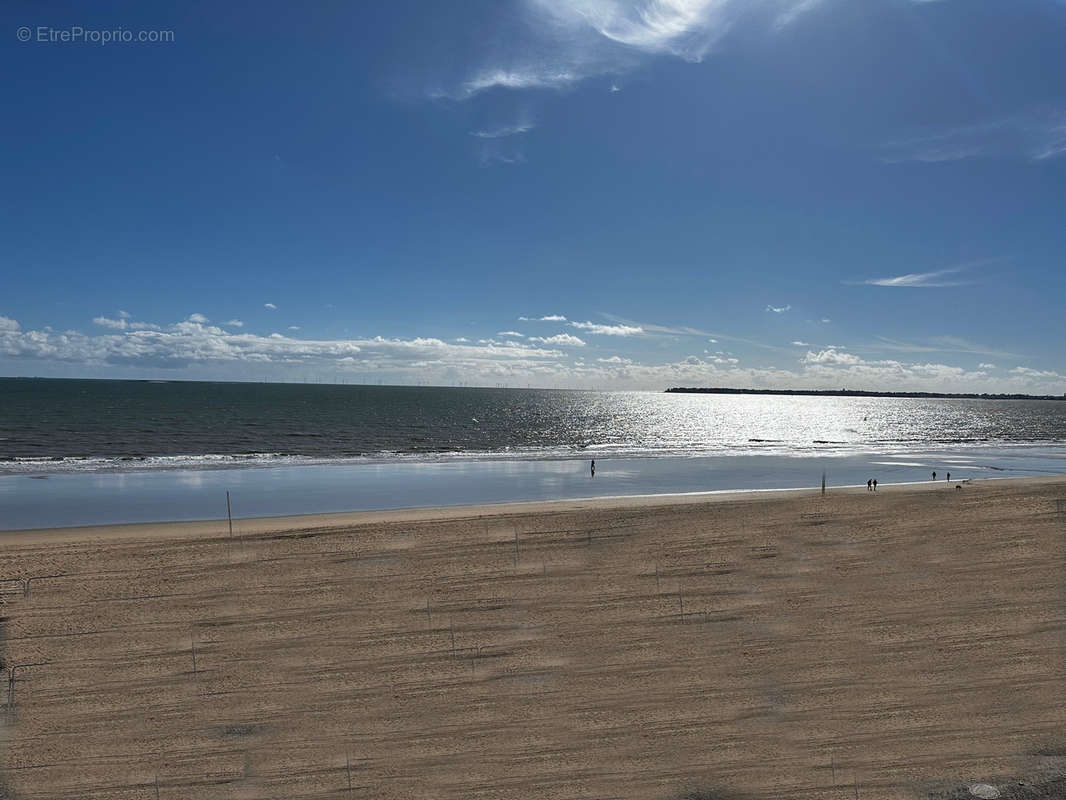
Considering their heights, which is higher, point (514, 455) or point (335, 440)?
point (335, 440)

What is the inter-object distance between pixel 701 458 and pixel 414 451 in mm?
28528

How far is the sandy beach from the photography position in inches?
345

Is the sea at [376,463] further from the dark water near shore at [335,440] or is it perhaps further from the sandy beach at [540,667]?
the sandy beach at [540,667]

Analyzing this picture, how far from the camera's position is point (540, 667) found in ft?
36.7

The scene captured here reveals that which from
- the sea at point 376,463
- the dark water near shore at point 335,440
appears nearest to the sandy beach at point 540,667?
the sea at point 376,463

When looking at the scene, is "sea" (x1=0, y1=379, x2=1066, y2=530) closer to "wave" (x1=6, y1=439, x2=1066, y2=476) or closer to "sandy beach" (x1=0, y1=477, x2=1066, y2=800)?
"wave" (x1=6, y1=439, x2=1066, y2=476)

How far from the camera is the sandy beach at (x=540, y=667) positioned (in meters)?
8.76

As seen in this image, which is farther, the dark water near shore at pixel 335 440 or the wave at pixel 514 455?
the dark water near shore at pixel 335 440

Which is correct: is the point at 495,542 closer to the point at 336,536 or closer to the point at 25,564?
the point at 336,536

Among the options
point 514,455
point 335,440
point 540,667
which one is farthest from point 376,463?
point 540,667

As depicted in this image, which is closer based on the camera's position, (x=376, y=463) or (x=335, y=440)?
(x=376, y=463)

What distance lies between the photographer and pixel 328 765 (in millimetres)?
8867

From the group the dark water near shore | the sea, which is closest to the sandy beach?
the sea

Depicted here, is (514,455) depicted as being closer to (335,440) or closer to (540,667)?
(335,440)
